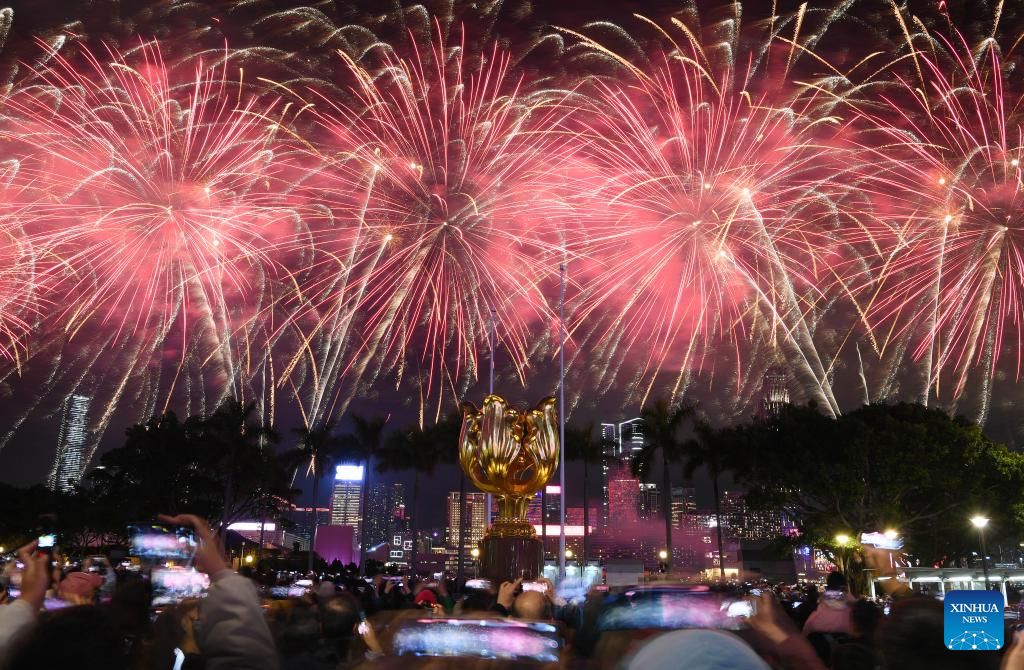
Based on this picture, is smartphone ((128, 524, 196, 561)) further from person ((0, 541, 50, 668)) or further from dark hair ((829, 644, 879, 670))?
dark hair ((829, 644, 879, 670))

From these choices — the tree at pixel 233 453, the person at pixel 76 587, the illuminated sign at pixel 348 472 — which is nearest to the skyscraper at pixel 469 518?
the illuminated sign at pixel 348 472

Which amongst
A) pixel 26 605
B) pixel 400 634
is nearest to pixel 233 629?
pixel 26 605

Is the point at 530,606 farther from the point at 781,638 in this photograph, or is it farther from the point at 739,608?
the point at 781,638

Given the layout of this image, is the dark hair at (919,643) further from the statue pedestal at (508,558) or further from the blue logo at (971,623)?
the statue pedestal at (508,558)

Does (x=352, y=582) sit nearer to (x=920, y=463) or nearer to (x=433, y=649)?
(x=433, y=649)

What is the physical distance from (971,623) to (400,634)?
12.1 feet

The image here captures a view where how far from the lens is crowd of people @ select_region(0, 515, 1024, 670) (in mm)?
2865

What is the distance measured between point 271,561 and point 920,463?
1646 inches

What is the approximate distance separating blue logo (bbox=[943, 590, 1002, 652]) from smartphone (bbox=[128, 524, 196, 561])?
76.9 feet

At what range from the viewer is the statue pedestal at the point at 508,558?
78.4 feet

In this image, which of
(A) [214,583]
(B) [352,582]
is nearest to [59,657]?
(A) [214,583]

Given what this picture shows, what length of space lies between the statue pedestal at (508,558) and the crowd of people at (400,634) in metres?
14.4

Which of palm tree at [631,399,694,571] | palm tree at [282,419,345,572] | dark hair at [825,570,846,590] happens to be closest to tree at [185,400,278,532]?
palm tree at [282,419,345,572]

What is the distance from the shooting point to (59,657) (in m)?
2.83
